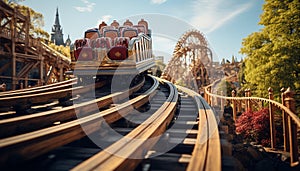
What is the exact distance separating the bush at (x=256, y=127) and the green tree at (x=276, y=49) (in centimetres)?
344

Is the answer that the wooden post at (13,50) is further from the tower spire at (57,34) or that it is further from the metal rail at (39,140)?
the tower spire at (57,34)

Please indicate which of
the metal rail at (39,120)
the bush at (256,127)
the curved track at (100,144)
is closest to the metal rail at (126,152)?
the curved track at (100,144)

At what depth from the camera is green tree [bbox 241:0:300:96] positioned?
8.39 meters

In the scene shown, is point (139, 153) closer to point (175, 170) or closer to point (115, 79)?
point (175, 170)

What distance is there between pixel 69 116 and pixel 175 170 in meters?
1.47

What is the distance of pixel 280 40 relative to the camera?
8.95 metres

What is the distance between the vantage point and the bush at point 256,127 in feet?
18.1

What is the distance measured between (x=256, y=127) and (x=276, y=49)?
4.84 m

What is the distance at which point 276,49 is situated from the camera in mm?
8656

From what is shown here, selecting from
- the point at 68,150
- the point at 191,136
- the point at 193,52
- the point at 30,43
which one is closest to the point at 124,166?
the point at 68,150

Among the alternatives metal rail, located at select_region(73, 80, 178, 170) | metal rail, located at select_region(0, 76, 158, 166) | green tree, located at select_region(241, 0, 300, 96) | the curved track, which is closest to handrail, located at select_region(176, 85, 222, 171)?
the curved track

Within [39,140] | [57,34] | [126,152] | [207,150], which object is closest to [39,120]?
[39,140]

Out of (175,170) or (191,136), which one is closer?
(175,170)

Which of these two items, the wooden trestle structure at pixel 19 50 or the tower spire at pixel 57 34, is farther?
the tower spire at pixel 57 34
